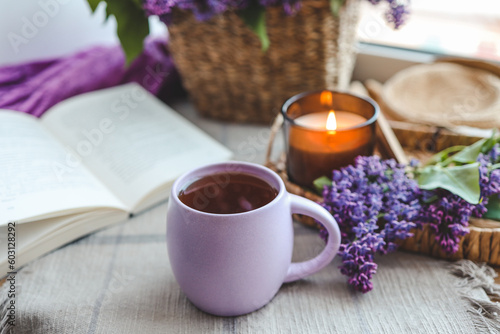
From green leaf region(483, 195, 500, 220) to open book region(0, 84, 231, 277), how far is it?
1.13 ft

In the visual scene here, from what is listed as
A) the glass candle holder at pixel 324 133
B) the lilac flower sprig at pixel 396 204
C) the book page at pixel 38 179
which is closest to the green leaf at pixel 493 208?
the lilac flower sprig at pixel 396 204

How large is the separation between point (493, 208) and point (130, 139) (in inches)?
18.8

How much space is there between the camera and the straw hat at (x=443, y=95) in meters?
0.71

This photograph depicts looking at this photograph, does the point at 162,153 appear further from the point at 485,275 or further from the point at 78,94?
the point at 485,275

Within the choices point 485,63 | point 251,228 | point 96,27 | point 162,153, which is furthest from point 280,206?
point 96,27

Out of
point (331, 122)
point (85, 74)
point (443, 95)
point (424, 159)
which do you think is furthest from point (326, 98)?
point (85, 74)

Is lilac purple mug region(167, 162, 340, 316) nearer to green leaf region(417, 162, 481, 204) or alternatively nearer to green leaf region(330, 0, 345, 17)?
green leaf region(417, 162, 481, 204)

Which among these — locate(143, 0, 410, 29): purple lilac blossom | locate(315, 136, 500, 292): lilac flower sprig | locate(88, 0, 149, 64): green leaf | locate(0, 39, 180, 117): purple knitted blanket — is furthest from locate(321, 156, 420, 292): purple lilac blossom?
locate(0, 39, 180, 117): purple knitted blanket

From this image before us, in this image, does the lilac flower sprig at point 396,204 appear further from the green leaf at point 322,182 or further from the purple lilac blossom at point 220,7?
the purple lilac blossom at point 220,7

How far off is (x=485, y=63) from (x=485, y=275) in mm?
407

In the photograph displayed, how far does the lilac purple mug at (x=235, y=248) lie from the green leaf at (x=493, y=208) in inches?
6.7

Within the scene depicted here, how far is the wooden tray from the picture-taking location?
498 mm

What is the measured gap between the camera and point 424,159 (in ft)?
2.15

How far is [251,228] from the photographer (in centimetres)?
41
